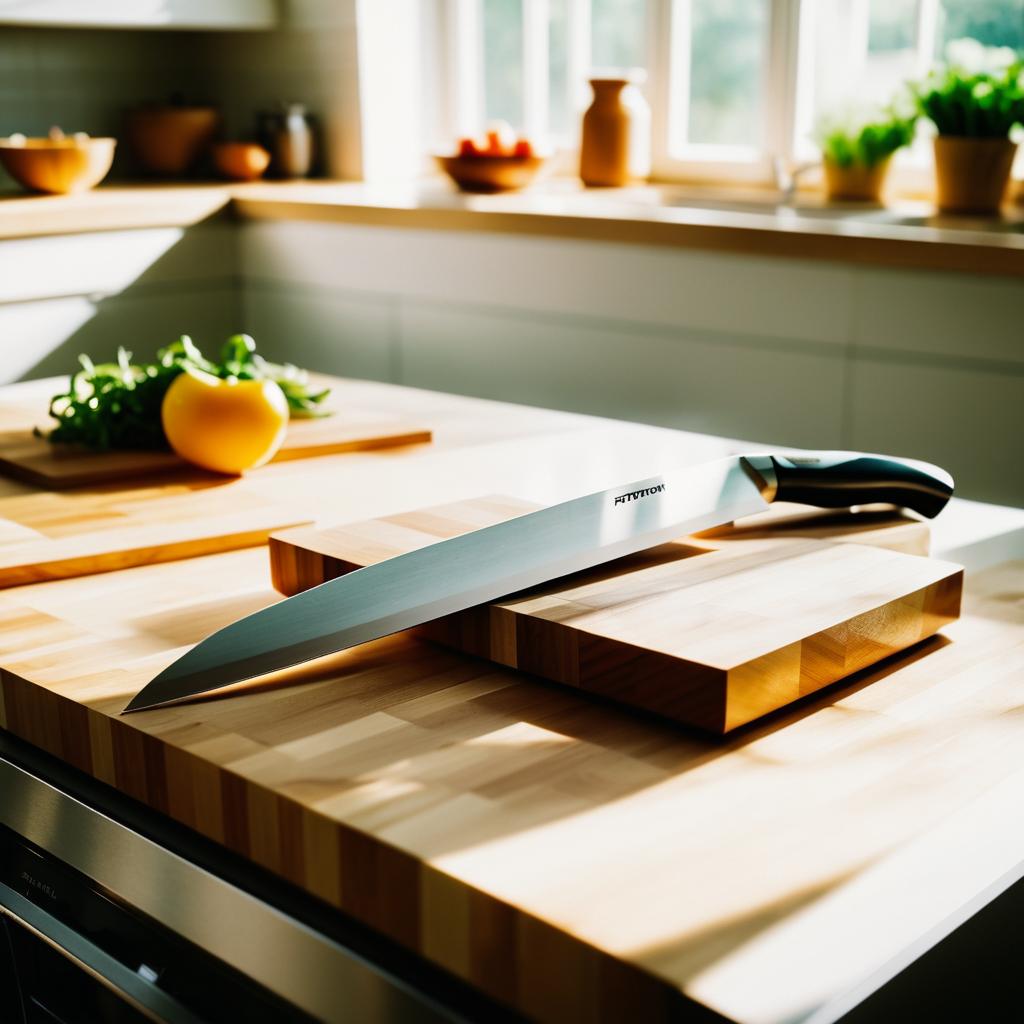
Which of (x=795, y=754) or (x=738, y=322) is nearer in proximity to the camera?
(x=795, y=754)

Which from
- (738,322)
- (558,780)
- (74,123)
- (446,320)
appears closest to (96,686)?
(558,780)

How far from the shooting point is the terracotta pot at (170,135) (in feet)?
10.6

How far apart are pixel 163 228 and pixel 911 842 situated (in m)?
2.60

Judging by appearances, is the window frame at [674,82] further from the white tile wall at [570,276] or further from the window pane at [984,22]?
the white tile wall at [570,276]

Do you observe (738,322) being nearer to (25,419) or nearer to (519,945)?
(25,419)

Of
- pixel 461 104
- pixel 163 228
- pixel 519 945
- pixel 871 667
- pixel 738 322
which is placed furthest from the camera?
pixel 461 104

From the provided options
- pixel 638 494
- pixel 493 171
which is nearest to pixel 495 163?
pixel 493 171

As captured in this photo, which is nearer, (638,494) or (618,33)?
(638,494)

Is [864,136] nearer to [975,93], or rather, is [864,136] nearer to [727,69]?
[975,93]

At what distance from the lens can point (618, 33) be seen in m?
3.08

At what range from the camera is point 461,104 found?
11.2 feet

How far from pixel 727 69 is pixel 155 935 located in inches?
103

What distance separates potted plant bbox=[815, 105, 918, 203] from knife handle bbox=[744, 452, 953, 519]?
69.0 inches

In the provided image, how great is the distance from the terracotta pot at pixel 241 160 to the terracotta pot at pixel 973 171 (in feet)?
5.04
